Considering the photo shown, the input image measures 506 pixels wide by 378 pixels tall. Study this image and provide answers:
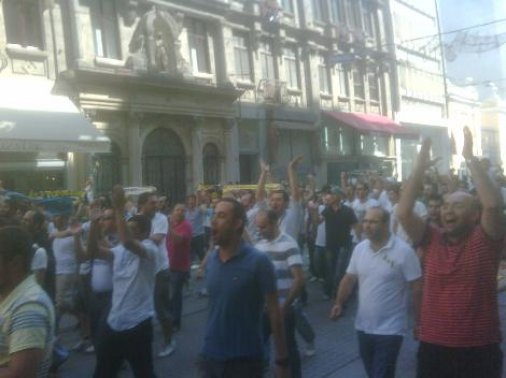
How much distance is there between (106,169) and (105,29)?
12.5 feet

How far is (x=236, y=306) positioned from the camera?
3.74 meters

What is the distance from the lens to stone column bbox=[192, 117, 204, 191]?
2131 cm

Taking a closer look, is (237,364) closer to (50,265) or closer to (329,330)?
(50,265)

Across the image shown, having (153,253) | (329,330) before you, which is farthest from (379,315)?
(329,330)

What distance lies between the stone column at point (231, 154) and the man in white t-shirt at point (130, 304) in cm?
1724

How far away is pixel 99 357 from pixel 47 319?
2362 mm

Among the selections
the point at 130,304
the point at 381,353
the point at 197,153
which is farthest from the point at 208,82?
the point at 381,353

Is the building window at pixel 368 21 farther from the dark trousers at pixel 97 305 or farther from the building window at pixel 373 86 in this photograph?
the dark trousers at pixel 97 305

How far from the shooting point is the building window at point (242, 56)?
23.5 m

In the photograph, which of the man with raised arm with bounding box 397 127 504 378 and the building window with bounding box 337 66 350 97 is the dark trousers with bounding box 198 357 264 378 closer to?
the man with raised arm with bounding box 397 127 504 378

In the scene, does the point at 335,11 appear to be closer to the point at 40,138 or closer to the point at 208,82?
the point at 208,82

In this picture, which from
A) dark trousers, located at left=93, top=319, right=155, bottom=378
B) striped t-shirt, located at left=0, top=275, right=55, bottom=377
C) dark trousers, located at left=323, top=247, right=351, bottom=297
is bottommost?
dark trousers, located at left=323, top=247, right=351, bottom=297

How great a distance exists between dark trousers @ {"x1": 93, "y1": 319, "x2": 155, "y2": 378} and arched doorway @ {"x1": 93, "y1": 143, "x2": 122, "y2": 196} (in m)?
13.6

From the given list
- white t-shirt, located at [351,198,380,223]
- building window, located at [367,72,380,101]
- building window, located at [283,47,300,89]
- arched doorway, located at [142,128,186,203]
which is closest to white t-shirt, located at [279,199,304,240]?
white t-shirt, located at [351,198,380,223]
